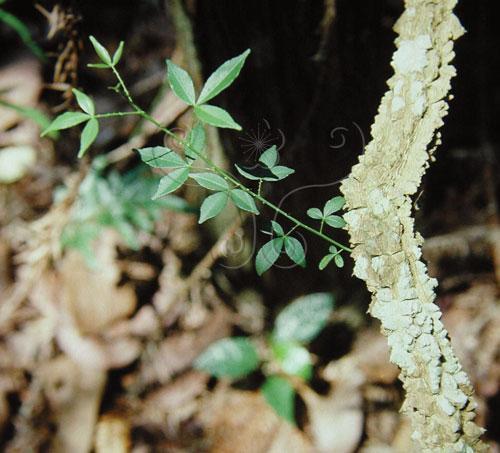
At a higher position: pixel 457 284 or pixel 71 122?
pixel 71 122

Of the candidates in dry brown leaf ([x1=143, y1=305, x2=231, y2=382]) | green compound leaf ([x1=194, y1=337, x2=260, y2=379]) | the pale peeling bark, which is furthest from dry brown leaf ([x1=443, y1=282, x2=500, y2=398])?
the pale peeling bark

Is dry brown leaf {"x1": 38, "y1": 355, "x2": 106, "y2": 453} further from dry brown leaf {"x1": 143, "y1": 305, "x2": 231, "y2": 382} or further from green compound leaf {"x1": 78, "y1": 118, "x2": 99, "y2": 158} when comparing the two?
green compound leaf {"x1": 78, "y1": 118, "x2": 99, "y2": 158}

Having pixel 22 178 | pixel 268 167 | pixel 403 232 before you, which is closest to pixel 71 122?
pixel 268 167

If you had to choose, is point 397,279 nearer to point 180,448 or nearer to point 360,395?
point 360,395

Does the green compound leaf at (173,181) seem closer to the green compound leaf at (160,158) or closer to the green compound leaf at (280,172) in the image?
the green compound leaf at (160,158)

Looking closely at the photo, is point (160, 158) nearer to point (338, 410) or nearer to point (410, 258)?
point (410, 258)

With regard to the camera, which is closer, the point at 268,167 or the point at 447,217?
the point at 268,167
